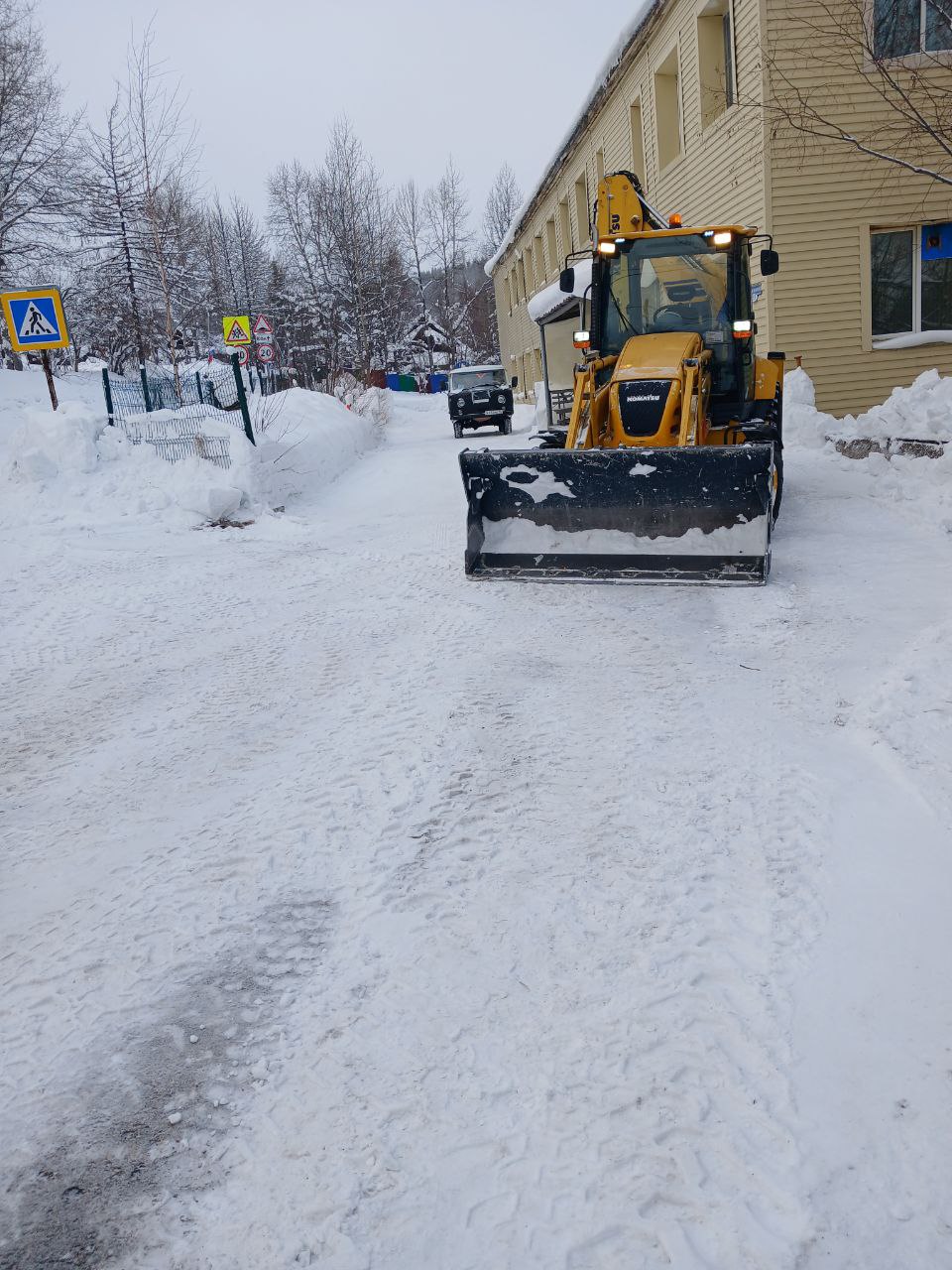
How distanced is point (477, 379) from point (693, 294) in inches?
676

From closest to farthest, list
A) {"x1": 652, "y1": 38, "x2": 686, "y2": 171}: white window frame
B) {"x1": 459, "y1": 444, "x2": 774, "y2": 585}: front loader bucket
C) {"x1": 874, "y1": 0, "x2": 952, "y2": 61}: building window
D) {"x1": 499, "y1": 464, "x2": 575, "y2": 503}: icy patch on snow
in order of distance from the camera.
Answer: {"x1": 459, "y1": 444, "x2": 774, "y2": 585}: front loader bucket
{"x1": 499, "y1": 464, "x2": 575, "y2": 503}: icy patch on snow
{"x1": 874, "y1": 0, "x2": 952, "y2": 61}: building window
{"x1": 652, "y1": 38, "x2": 686, "y2": 171}: white window frame

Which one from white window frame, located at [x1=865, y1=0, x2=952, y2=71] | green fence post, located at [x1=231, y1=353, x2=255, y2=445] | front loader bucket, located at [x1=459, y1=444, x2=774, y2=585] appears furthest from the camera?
green fence post, located at [x1=231, y1=353, x2=255, y2=445]

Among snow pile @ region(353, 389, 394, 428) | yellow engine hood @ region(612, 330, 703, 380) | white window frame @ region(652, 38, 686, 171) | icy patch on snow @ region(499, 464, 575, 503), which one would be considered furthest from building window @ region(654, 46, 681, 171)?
icy patch on snow @ region(499, 464, 575, 503)

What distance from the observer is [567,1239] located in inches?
72.9

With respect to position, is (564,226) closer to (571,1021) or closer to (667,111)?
(667,111)

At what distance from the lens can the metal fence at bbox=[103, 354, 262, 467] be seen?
12.0m

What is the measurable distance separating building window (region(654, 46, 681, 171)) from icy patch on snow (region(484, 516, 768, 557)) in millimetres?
13059

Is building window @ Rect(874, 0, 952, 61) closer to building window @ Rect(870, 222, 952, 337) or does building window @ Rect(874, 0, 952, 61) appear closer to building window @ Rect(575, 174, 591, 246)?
building window @ Rect(870, 222, 952, 337)

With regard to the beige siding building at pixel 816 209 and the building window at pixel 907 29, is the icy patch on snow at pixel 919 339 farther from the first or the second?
the building window at pixel 907 29

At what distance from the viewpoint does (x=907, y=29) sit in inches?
487

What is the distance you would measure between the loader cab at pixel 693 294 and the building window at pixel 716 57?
755 centimetres

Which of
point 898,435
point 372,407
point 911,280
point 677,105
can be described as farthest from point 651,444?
point 372,407

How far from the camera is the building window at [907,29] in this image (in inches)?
483

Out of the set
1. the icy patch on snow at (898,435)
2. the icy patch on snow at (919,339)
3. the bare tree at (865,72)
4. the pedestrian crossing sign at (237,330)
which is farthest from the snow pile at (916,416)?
the pedestrian crossing sign at (237,330)
